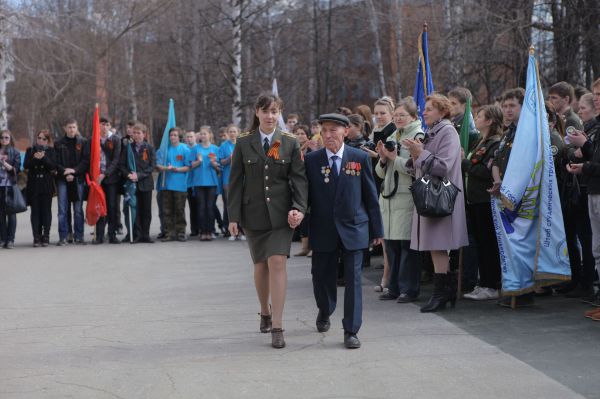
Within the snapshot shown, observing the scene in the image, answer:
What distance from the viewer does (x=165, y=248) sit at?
1488 cm

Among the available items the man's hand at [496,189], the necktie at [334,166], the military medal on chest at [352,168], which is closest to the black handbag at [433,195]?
the man's hand at [496,189]

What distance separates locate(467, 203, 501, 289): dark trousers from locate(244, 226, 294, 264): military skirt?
260 cm

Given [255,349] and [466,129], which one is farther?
[466,129]

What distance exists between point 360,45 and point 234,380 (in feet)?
139

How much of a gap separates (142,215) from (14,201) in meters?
2.25

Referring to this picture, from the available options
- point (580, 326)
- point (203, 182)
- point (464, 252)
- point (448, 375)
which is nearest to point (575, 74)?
point (203, 182)

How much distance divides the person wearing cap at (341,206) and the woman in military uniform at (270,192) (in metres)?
0.17

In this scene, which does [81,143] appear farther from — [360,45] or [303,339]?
[360,45]

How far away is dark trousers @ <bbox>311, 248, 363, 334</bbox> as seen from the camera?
22.7 ft

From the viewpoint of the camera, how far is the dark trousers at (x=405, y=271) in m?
8.85

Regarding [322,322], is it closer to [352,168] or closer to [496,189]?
[352,168]

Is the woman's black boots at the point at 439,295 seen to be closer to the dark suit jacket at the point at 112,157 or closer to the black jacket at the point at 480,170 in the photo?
the black jacket at the point at 480,170

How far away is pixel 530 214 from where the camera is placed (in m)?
8.22

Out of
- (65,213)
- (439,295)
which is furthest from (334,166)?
(65,213)
